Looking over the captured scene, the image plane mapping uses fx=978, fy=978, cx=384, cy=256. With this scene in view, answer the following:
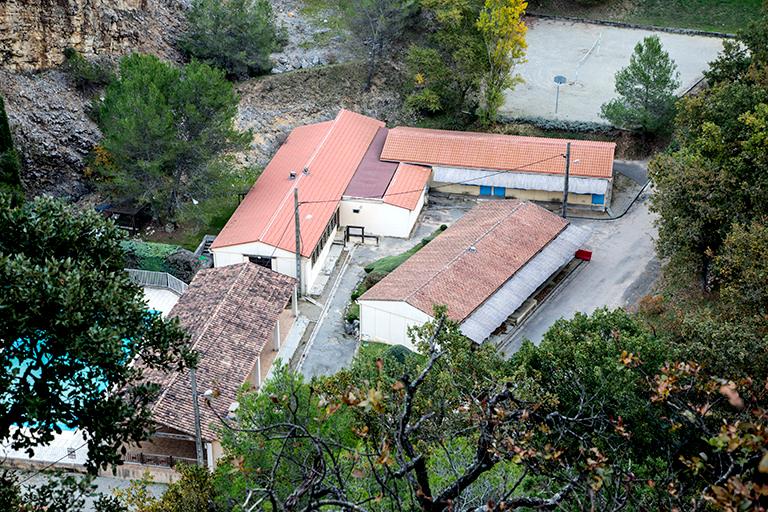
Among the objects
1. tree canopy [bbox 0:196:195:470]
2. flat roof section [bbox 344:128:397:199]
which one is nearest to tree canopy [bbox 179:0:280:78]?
flat roof section [bbox 344:128:397:199]

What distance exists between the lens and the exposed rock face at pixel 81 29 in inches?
2005

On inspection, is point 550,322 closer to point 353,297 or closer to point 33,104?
point 353,297

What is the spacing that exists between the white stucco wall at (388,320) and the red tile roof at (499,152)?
14599 mm

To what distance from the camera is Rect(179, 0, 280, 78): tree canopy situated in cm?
5922

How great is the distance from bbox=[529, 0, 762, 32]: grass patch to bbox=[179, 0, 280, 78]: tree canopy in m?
24.6

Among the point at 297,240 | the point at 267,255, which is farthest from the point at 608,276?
the point at 267,255

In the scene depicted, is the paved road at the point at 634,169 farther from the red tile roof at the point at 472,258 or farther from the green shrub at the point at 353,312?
the green shrub at the point at 353,312

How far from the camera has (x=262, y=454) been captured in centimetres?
2709

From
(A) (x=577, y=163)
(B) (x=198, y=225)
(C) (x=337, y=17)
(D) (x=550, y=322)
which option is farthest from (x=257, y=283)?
(C) (x=337, y=17)

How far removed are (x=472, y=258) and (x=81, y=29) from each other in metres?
26.3

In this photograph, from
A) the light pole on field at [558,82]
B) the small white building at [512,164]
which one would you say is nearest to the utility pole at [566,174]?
the small white building at [512,164]

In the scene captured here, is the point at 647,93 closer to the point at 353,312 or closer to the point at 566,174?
the point at 566,174

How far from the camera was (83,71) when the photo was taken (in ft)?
175

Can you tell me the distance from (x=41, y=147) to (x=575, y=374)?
106ft
